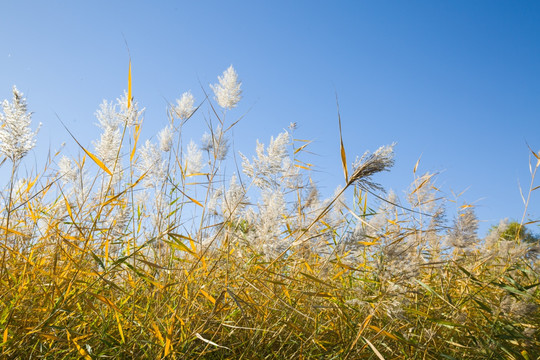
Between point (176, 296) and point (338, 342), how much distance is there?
79cm

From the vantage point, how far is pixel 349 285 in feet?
8.09

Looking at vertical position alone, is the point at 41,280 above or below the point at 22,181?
below

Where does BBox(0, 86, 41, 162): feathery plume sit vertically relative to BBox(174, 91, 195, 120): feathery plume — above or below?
below

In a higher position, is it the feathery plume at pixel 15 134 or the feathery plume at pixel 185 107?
the feathery plume at pixel 185 107

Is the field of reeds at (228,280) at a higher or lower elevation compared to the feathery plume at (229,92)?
lower

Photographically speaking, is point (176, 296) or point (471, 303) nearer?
point (176, 296)

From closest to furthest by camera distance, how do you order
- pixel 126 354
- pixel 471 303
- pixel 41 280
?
1. pixel 126 354
2. pixel 41 280
3. pixel 471 303

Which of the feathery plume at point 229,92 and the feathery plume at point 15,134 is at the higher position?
the feathery plume at point 229,92

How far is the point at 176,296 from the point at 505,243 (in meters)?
1.86

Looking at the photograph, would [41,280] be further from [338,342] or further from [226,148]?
[338,342]

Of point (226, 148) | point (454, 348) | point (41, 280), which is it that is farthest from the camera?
point (226, 148)

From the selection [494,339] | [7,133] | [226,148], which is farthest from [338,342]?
[7,133]

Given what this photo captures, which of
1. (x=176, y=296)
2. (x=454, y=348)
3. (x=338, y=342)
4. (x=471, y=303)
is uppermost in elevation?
(x=471, y=303)

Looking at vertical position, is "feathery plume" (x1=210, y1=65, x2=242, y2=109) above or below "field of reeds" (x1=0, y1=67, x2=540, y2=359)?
above
